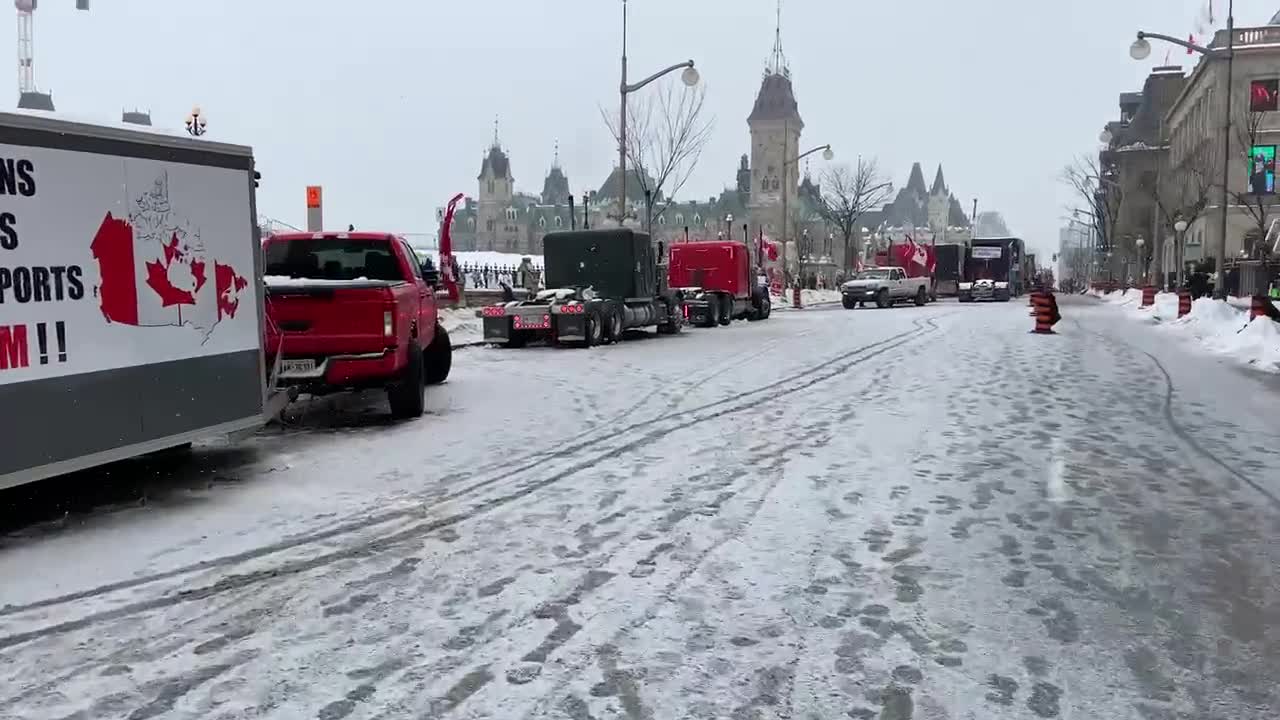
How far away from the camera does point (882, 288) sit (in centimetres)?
4456

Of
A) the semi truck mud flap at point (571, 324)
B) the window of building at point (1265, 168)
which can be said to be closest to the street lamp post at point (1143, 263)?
the window of building at point (1265, 168)

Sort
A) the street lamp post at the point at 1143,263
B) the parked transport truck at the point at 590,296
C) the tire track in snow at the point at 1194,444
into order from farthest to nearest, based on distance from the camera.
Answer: the street lamp post at the point at 1143,263 → the parked transport truck at the point at 590,296 → the tire track in snow at the point at 1194,444

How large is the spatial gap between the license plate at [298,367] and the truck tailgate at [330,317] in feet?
0.42

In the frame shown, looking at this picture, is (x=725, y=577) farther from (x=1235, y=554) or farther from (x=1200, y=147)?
(x=1200, y=147)

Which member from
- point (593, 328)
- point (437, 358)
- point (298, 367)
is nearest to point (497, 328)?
point (593, 328)

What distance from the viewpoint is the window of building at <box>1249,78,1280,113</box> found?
63.3 metres

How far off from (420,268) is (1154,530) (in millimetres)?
9057

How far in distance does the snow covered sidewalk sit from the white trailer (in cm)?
1506

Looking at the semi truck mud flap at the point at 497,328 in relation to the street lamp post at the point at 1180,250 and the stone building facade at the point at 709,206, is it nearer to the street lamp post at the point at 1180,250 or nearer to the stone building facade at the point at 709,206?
the street lamp post at the point at 1180,250

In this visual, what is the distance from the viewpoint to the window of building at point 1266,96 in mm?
63312

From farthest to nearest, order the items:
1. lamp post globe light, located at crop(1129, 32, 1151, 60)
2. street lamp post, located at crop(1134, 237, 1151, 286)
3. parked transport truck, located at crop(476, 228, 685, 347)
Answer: street lamp post, located at crop(1134, 237, 1151, 286) → lamp post globe light, located at crop(1129, 32, 1151, 60) → parked transport truck, located at crop(476, 228, 685, 347)

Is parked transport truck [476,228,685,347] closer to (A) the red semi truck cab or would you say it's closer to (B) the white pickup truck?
(A) the red semi truck cab

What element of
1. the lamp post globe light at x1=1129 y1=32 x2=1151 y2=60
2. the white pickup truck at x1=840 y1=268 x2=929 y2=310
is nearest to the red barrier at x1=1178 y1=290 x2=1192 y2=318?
the lamp post globe light at x1=1129 y1=32 x2=1151 y2=60

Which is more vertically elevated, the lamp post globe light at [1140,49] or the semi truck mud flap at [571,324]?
the lamp post globe light at [1140,49]
